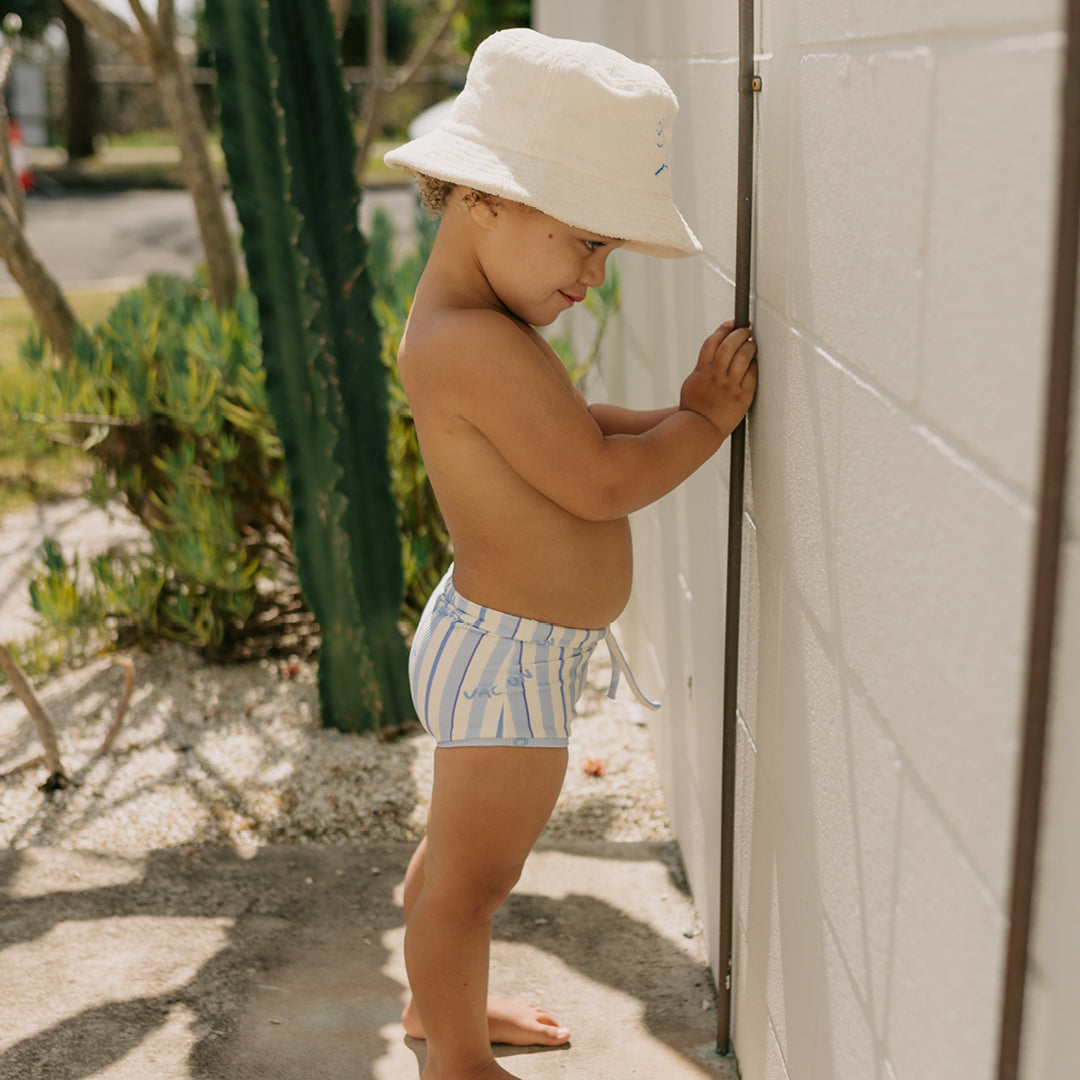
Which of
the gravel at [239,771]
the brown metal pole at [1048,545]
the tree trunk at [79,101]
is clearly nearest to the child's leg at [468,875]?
the gravel at [239,771]

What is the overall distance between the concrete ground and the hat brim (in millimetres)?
1247

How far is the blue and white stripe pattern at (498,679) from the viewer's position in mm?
1811

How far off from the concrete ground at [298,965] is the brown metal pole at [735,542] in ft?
0.66

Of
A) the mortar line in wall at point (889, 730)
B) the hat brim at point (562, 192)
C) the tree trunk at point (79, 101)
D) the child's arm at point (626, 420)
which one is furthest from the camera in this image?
the tree trunk at point (79, 101)

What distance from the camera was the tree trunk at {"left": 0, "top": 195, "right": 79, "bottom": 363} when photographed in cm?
391

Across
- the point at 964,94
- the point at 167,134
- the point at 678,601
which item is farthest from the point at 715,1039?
the point at 167,134

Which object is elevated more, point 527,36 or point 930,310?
point 527,36

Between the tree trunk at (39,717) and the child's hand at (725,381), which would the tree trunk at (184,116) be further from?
the child's hand at (725,381)

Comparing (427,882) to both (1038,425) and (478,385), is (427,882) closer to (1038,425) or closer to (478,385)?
(478,385)

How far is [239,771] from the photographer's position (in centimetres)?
306

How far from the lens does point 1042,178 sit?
0.79m

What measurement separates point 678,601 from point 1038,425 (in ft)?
5.88

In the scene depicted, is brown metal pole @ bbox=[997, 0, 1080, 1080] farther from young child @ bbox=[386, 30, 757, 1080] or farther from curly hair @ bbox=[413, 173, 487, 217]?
curly hair @ bbox=[413, 173, 487, 217]

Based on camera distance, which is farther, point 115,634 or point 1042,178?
point 115,634
